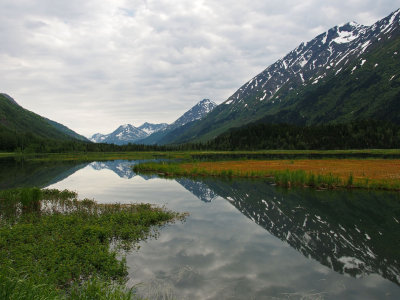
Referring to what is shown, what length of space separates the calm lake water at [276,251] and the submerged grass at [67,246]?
1724 millimetres

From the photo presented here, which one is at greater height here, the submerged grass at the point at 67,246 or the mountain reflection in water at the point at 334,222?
the submerged grass at the point at 67,246

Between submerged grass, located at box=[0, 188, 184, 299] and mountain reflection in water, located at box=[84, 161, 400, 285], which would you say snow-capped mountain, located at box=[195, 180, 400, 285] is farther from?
submerged grass, located at box=[0, 188, 184, 299]

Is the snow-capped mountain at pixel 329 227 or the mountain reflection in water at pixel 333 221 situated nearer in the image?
the snow-capped mountain at pixel 329 227

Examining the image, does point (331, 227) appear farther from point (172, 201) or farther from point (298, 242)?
point (172, 201)

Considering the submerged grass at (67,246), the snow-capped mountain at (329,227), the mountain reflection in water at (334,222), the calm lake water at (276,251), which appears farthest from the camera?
the mountain reflection in water at (334,222)

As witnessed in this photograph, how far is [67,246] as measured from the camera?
1838 centimetres

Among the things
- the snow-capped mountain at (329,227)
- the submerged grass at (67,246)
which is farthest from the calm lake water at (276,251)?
the submerged grass at (67,246)

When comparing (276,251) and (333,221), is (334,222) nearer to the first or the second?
(333,221)

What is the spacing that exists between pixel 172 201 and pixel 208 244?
56.8ft

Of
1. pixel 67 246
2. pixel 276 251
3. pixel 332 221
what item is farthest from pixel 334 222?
pixel 67 246

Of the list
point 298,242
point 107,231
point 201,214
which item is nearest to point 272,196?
point 201,214

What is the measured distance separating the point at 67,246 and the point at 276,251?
14.2 metres

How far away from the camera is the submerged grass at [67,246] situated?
11.9 m

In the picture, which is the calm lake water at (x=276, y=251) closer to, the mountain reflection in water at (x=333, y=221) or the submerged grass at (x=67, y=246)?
the mountain reflection in water at (x=333, y=221)
